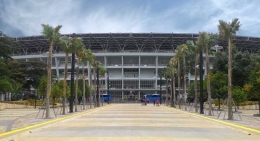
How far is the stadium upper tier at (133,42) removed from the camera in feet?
367

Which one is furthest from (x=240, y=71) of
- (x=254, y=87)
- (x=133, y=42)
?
(x=133, y=42)

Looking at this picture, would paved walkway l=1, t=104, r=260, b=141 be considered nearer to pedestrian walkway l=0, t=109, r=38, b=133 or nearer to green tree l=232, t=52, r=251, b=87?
pedestrian walkway l=0, t=109, r=38, b=133

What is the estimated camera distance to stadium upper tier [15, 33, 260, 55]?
112m

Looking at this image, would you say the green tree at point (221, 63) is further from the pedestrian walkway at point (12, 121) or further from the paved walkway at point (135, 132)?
the paved walkway at point (135, 132)

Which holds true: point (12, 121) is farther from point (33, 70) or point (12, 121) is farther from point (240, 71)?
point (33, 70)

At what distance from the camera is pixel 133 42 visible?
116 meters

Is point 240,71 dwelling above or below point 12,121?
above

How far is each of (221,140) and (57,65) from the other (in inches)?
4282

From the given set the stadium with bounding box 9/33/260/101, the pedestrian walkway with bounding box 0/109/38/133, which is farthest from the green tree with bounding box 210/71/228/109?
the stadium with bounding box 9/33/260/101

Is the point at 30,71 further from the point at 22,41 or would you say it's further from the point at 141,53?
the point at 141,53

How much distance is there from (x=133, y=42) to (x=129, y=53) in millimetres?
3745

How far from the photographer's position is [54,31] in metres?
33.8

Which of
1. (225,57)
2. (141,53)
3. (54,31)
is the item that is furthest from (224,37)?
(141,53)

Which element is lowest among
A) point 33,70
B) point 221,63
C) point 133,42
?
point 221,63
